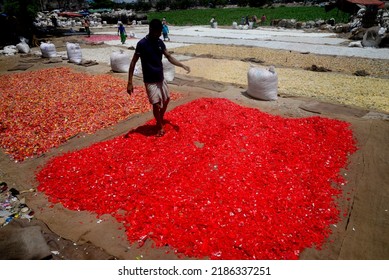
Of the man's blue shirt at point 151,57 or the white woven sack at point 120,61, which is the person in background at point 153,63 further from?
the white woven sack at point 120,61

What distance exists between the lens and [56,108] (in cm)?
626

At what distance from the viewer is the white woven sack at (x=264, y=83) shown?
6.46 meters

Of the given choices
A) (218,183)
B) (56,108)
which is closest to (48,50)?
(56,108)

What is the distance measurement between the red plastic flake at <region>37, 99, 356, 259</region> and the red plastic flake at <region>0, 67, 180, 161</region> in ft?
3.53

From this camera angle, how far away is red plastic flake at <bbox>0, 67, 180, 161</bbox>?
5043 mm

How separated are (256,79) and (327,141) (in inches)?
102

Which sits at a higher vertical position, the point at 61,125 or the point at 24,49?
the point at 24,49

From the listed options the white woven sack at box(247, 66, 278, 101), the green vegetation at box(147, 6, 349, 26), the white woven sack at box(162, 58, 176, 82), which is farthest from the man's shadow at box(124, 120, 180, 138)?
the green vegetation at box(147, 6, 349, 26)

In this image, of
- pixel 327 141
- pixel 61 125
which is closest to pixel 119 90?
pixel 61 125

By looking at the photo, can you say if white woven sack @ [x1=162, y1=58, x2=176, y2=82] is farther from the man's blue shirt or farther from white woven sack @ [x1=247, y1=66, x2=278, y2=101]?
the man's blue shirt

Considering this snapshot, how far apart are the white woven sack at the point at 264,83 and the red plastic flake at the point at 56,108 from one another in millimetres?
1975

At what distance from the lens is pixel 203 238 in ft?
8.96

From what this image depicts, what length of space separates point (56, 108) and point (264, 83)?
4905 mm

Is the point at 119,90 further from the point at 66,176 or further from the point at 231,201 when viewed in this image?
the point at 231,201
